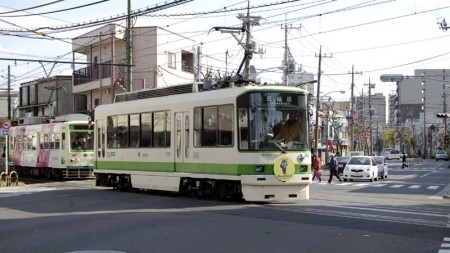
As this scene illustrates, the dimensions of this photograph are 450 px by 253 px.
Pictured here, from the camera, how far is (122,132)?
→ 903 inches

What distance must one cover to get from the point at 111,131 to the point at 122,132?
1.05 m

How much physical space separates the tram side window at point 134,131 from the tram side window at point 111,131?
55.7 inches

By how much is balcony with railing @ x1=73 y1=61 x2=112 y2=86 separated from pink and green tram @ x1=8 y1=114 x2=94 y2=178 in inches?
465

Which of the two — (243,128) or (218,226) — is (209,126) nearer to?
(243,128)

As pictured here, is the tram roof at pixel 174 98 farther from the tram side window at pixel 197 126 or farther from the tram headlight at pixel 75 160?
the tram headlight at pixel 75 160

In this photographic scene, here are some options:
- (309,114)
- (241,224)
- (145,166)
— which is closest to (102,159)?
(145,166)

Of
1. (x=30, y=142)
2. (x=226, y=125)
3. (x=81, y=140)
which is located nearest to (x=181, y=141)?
(x=226, y=125)

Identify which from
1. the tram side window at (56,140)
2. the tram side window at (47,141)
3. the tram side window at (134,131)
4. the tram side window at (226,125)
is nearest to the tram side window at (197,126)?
the tram side window at (226,125)

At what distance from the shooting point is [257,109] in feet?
55.9

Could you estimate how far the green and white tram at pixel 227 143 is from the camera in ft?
55.5

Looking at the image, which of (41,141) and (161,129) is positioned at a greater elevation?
(161,129)

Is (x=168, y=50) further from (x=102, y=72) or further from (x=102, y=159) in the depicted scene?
(x=102, y=159)

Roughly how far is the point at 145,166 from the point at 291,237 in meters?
10.9

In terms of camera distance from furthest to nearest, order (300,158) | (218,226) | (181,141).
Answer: (181,141) → (300,158) → (218,226)
